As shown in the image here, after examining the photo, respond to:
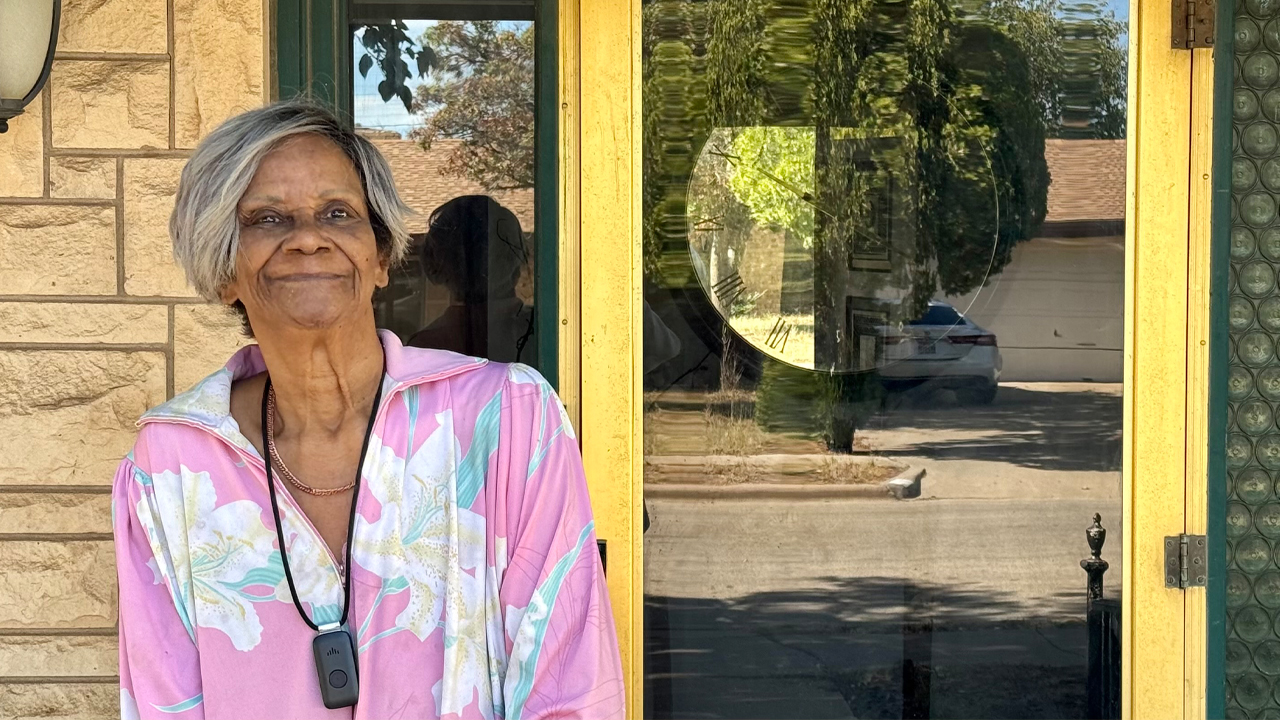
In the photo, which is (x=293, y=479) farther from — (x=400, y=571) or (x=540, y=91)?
(x=540, y=91)

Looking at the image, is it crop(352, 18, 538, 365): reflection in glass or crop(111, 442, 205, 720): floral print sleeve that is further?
crop(352, 18, 538, 365): reflection in glass

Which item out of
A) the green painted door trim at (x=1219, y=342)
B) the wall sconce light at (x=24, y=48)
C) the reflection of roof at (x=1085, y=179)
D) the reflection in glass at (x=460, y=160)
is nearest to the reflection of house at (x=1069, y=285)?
the reflection of roof at (x=1085, y=179)

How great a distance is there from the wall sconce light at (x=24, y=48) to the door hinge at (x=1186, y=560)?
2672 mm

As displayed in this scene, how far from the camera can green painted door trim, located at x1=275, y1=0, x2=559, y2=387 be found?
3215mm

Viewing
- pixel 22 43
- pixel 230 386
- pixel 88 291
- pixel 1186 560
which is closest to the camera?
pixel 230 386

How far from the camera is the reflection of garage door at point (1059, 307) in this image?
3264mm

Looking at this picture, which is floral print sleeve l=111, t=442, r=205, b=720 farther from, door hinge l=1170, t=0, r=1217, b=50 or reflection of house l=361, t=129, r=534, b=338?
door hinge l=1170, t=0, r=1217, b=50

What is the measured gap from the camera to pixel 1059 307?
328cm

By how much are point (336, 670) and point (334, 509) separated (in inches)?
10.3

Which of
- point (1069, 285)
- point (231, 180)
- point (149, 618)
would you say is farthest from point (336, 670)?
point (1069, 285)

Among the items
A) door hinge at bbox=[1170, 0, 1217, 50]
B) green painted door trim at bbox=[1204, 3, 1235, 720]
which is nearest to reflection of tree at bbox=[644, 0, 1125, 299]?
door hinge at bbox=[1170, 0, 1217, 50]

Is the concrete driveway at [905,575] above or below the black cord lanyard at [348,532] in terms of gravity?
below

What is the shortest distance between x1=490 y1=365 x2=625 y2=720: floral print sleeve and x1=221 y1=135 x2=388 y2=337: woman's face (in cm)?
32

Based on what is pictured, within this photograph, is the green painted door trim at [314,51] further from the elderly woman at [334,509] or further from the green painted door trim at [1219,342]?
the green painted door trim at [1219,342]
